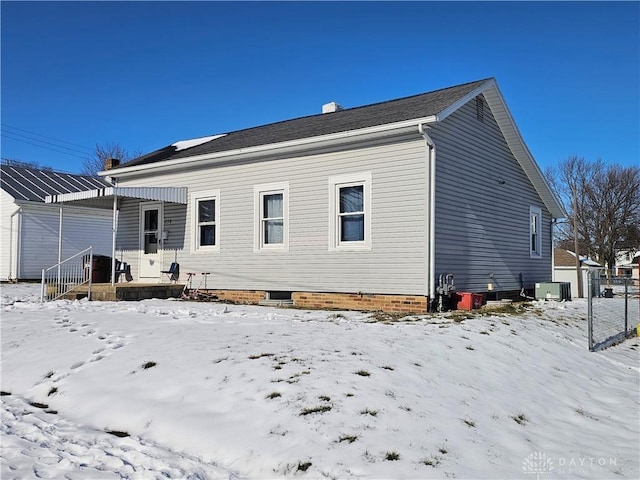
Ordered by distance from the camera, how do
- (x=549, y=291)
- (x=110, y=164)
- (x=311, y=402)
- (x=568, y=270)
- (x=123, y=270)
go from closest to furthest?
(x=311, y=402)
(x=549, y=291)
(x=123, y=270)
(x=110, y=164)
(x=568, y=270)

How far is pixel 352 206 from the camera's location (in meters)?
11.5

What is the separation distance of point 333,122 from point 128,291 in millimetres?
6423

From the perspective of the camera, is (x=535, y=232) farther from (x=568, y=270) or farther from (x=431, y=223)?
(x=568, y=270)

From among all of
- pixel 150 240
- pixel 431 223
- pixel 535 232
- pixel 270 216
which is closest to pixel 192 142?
pixel 150 240

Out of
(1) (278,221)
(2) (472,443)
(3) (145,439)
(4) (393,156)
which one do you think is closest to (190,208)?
(1) (278,221)

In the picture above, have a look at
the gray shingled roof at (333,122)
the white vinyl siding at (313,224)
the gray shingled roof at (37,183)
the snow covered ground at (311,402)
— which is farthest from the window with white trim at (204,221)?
the gray shingled roof at (37,183)

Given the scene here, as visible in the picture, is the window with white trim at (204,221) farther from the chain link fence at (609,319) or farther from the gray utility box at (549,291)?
the gray utility box at (549,291)

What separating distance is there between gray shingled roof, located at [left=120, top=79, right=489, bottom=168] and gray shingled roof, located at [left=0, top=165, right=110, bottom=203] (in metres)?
9.61

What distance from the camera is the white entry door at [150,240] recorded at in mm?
14914

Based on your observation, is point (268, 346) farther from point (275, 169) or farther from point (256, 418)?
point (275, 169)

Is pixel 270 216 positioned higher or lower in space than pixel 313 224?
higher

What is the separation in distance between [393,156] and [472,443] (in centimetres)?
727

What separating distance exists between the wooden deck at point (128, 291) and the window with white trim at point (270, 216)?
2626 millimetres

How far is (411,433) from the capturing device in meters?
4.36
